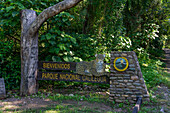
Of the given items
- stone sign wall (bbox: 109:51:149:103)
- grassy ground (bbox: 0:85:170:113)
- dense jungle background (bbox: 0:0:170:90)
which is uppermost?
dense jungle background (bbox: 0:0:170:90)

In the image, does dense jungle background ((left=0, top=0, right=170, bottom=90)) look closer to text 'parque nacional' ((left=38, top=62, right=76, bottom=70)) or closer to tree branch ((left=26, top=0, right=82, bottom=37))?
text 'parque nacional' ((left=38, top=62, right=76, bottom=70))

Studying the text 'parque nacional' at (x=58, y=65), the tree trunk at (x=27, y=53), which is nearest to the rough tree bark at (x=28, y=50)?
the tree trunk at (x=27, y=53)

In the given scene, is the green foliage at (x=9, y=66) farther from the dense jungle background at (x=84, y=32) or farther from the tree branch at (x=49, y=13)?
the tree branch at (x=49, y=13)

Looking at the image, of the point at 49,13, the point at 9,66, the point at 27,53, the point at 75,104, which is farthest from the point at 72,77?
the point at 9,66

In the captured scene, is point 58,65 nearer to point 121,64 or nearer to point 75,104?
point 75,104

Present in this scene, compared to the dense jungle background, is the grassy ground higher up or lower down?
lower down

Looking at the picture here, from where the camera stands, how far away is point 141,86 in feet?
15.3

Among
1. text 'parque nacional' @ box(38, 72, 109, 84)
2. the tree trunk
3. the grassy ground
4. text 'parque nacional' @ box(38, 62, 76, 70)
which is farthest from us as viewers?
text 'parque nacional' @ box(38, 62, 76, 70)

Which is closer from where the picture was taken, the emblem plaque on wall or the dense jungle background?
the emblem plaque on wall

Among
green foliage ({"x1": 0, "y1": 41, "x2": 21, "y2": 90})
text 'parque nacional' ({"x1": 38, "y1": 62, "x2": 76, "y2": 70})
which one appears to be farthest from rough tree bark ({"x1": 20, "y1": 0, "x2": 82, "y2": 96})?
green foliage ({"x1": 0, "y1": 41, "x2": 21, "y2": 90})

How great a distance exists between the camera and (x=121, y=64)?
4.84 m

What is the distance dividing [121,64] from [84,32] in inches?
165

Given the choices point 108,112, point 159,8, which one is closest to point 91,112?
point 108,112

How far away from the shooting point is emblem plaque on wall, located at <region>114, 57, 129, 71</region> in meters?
4.80
